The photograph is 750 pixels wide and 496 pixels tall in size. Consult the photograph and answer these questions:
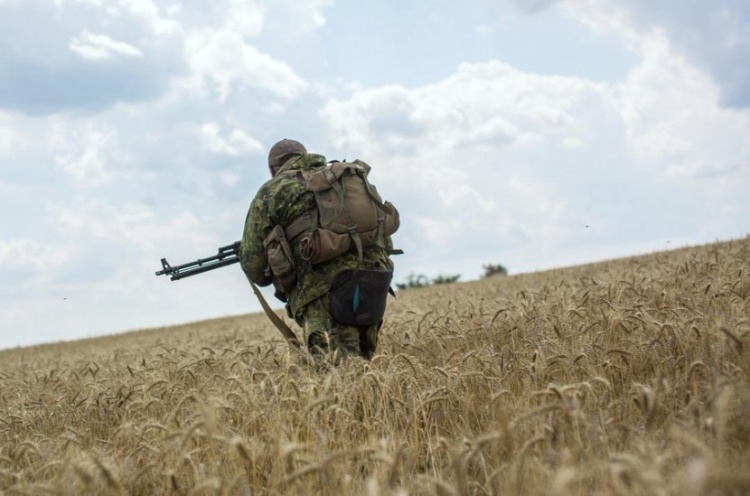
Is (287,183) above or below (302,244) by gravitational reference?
above

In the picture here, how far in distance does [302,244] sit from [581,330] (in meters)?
2.28

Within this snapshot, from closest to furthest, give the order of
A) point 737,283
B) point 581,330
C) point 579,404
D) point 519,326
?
point 579,404, point 581,330, point 737,283, point 519,326

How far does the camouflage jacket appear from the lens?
6.09 metres

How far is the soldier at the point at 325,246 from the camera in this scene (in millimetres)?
5949

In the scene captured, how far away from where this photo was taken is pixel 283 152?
6.74 metres

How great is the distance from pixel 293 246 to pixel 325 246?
437mm

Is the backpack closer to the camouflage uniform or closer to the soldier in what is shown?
the soldier

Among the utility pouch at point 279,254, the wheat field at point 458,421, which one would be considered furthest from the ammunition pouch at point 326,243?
the wheat field at point 458,421

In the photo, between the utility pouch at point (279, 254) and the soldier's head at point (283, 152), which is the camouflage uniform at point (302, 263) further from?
the soldier's head at point (283, 152)

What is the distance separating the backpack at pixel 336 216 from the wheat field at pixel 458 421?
3.17 ft

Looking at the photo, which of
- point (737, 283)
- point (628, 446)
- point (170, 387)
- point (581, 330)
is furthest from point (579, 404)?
point (737, 283)

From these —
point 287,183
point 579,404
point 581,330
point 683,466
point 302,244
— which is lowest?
point 683,466

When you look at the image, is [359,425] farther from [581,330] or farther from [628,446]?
[581,330]

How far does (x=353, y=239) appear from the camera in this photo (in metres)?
5.98
